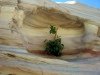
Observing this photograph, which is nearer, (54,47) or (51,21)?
(54,47)

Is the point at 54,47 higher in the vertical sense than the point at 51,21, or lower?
lower

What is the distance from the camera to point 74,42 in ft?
A: 40.4

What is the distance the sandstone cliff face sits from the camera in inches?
410

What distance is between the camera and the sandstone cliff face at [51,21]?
1041cm

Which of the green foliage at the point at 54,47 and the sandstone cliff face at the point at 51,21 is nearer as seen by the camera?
the sandstone cliff face at the point at 51,21

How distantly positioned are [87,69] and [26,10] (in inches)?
160

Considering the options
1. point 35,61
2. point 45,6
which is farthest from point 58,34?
point 35,61

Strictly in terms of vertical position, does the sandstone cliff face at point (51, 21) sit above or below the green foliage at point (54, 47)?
above

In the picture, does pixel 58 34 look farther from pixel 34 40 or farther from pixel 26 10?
pixel 26 10

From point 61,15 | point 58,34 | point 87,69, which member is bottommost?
point 87,69

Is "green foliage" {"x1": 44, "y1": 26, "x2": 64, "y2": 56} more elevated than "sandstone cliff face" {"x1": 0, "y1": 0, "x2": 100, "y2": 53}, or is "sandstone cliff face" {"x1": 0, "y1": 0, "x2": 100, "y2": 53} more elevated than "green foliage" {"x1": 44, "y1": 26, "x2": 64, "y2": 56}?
"sandstone cliff face" {"x1": 0, "y1": 0, "x2": 100, "y2": 53}

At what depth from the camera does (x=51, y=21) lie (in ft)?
40.4

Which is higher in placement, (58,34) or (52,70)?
(58,34)

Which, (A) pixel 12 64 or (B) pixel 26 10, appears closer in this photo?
(A) pixel 12 64
